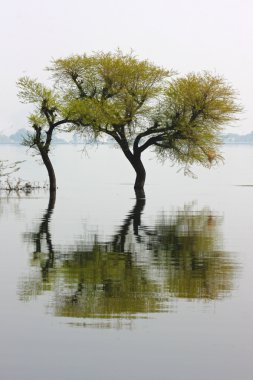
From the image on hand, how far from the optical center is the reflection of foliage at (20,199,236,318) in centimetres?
1402

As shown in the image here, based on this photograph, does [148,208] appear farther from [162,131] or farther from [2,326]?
[2,326]

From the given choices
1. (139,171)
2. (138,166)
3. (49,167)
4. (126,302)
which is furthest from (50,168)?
(126,302)

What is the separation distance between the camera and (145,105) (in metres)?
58.6

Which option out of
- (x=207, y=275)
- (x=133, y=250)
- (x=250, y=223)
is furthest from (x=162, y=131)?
(x=207, y=275)

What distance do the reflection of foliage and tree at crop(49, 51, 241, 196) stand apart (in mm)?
29660

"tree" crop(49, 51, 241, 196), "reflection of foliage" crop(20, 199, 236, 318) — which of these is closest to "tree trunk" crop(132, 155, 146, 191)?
"tree" crop(49, 51, 241, 196)

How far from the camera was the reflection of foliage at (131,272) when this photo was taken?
14021 mm

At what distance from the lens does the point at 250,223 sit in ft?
101

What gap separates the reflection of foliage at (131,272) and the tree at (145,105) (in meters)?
29.7

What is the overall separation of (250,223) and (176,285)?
50.0 ft

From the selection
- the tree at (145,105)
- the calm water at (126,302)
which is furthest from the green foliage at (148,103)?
the calm water at (126,302)

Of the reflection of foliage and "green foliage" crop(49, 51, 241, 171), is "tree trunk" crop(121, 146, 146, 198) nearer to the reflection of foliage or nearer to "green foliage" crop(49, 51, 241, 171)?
"green foliage" crop(49, 51, 241, 171)

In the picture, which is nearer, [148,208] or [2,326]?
[2,326]

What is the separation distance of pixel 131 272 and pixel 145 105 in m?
41.7
